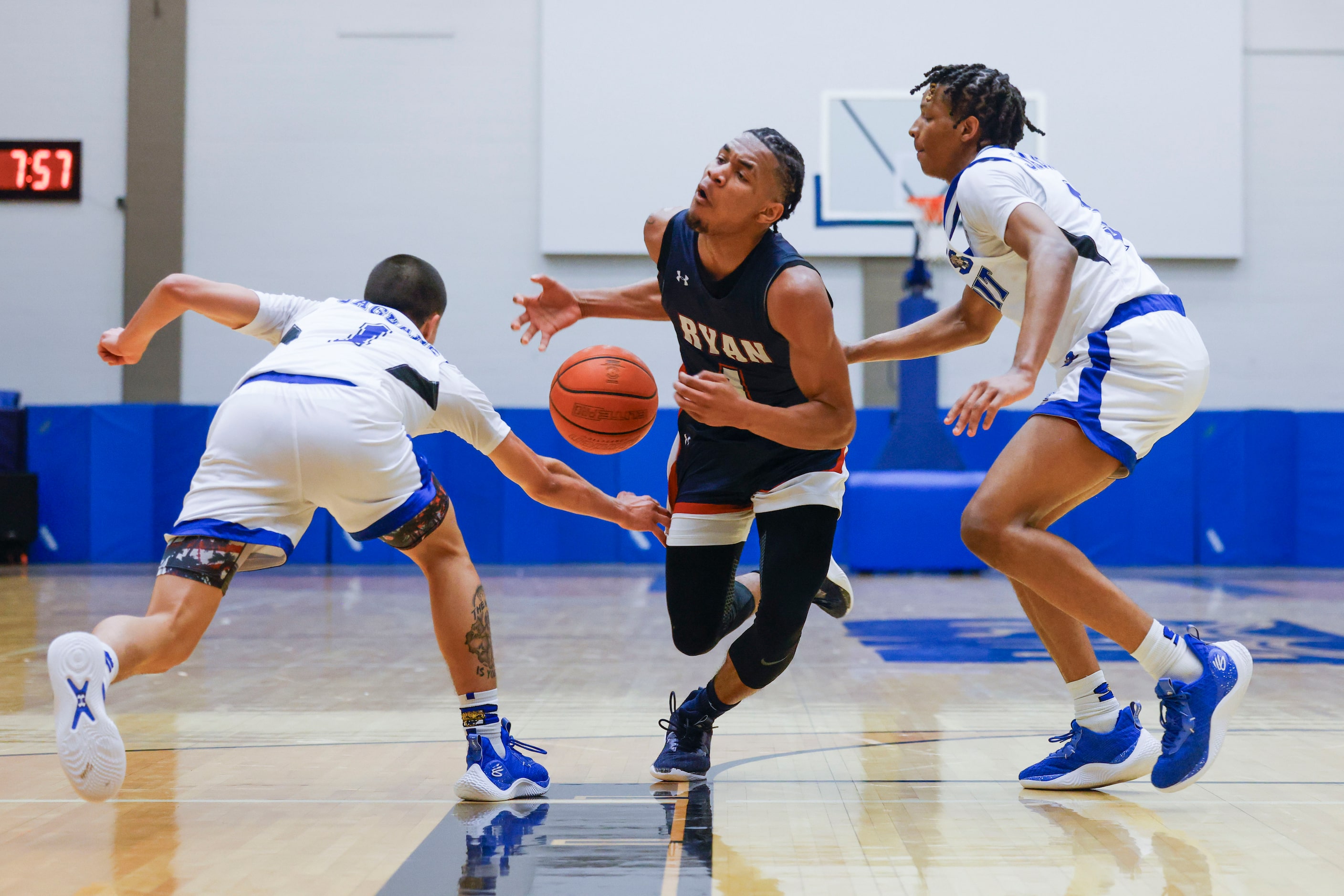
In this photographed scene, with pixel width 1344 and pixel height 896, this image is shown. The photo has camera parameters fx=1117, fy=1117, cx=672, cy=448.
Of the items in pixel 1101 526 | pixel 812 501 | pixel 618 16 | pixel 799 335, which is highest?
pixel 618 16

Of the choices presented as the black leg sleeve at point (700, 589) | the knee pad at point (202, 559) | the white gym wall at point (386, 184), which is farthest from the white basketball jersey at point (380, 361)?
the white gym wall at point (386, 184)

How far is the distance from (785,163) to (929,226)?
813 centimetres

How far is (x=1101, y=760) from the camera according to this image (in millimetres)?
2715

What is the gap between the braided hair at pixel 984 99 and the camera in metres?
2.84

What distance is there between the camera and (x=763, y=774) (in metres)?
2.89

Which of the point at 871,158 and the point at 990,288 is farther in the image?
the point at 871,158

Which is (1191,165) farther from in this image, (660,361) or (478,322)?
(478,322)

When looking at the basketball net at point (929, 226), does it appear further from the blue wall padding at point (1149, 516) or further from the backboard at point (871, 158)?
the blue wall padding at point (1149, 516)

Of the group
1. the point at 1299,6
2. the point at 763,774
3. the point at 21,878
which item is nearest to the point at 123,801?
the point at 21,878

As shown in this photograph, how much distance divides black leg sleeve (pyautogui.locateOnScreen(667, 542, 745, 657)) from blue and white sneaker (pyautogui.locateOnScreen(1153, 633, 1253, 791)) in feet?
3.59

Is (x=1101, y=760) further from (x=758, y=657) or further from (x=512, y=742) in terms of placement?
(x=512, y=742)

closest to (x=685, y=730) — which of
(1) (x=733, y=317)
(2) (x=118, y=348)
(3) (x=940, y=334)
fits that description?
(1) (x=733, y=317)

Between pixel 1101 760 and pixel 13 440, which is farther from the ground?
pixel 13 440

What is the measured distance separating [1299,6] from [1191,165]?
2104 millimetres
